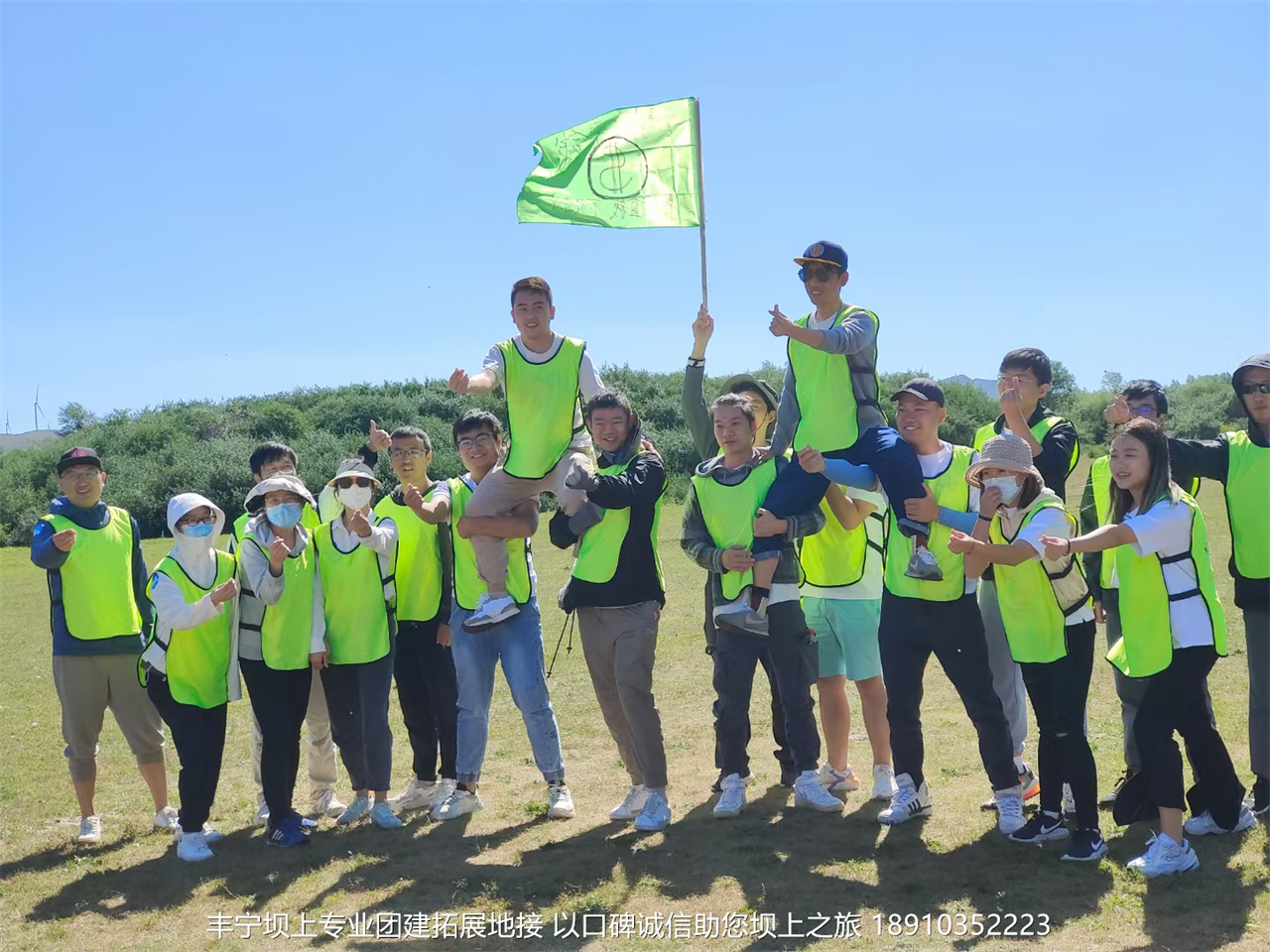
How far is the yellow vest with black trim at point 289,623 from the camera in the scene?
6.32 m

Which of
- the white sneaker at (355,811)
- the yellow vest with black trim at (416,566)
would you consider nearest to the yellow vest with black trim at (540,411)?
the yellow vest with black trim at (416,566)

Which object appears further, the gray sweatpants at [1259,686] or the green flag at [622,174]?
the green flag at [622,174]

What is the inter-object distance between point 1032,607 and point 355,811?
13.2ft

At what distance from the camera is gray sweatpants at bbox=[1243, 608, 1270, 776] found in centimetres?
590

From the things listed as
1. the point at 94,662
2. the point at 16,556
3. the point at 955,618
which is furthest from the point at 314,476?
the point at 955,618

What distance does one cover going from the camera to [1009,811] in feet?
19.2

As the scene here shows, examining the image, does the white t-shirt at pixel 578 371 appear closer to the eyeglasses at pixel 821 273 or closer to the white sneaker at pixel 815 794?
the eyeglasses at pixel 821 273

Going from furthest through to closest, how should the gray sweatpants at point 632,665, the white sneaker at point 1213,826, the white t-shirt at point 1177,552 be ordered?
the gray sweatpants at point 632,665, the white sneaker at point 1213,826, the white t-shirt at point 1177,552

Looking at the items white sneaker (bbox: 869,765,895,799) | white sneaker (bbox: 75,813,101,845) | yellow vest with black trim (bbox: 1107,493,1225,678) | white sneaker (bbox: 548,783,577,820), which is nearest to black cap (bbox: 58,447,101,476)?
white sneaker (bbox: 75,813,101,845)

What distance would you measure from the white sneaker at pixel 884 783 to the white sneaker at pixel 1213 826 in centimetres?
155

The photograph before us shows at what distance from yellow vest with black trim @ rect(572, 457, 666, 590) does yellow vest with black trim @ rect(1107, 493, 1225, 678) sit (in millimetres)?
2359

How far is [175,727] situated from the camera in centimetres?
620

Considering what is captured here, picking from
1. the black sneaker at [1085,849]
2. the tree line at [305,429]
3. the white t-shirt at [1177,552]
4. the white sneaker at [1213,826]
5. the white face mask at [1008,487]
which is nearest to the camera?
the white t-shirt at [1177,552]

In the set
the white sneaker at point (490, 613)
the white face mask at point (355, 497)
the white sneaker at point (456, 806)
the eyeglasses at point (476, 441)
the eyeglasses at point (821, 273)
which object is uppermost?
the eyeglasses at point (821, 273)
